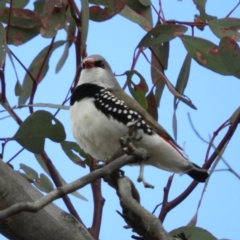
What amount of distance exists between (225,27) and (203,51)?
3.7 inches

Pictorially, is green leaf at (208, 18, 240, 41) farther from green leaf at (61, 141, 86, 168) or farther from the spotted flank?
green leaf at (61, 141, 86, 168)

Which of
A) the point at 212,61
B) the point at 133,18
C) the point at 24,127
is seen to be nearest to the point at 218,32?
the point at 212,61

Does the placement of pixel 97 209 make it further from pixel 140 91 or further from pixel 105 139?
pixel 140 91

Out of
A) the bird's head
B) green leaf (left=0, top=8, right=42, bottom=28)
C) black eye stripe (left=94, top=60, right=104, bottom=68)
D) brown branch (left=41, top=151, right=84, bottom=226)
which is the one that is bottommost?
brown branch (left=41, top=151, right=84, bottom=226)

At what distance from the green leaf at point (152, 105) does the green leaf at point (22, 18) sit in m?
0.39

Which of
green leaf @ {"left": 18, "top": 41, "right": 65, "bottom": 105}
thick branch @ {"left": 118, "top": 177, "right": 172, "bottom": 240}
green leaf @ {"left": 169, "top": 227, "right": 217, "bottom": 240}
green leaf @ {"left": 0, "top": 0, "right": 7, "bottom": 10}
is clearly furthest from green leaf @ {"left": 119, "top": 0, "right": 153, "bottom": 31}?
thick branch @ {"left": 118, "top": 177, "right": 172, "bottom": 240}

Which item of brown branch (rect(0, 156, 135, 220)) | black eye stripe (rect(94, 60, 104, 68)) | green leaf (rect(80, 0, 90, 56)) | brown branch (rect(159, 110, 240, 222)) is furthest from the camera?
black eye stripe (rect(94, 60, 104, 68))

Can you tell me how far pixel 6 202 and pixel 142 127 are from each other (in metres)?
0.57

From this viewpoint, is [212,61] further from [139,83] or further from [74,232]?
[74,232]

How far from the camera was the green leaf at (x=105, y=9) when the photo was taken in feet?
5.81

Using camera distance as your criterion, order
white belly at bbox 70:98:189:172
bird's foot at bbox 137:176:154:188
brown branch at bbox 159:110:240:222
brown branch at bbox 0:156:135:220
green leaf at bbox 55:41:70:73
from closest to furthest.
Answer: brown branch at bbox 0:156:135:220
bird's foot at bbox 137:176:154:188
brown branch at bbox 159:110:240:222
white belly at bbox 70:98:189:172
green leaf at bbox 55:41:70:73

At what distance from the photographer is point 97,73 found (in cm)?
209

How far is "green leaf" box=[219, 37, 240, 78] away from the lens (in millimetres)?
1657

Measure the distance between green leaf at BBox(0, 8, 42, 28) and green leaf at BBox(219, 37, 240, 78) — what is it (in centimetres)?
54
